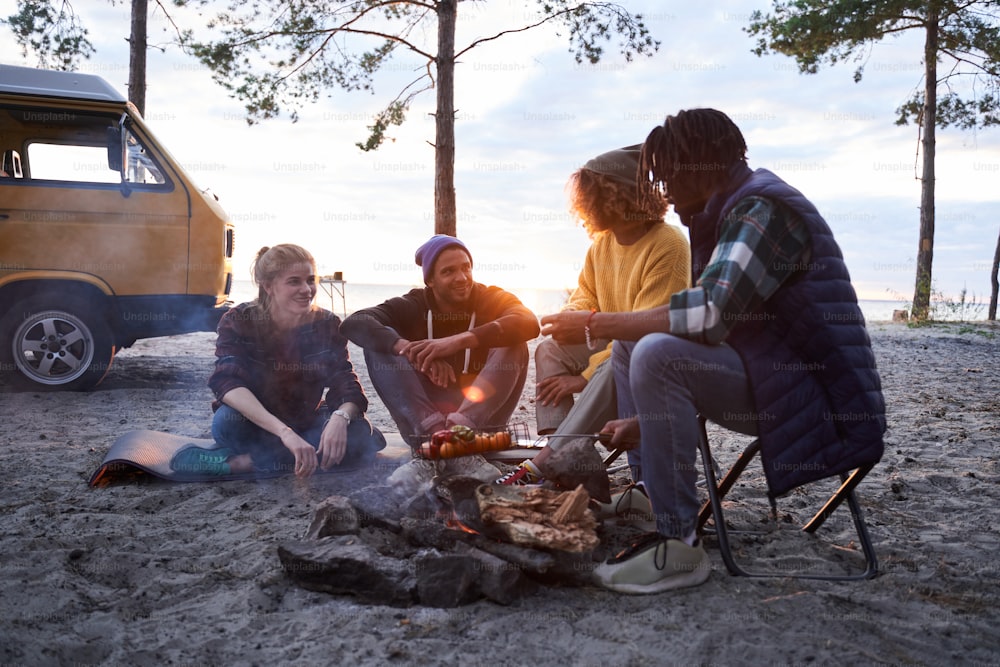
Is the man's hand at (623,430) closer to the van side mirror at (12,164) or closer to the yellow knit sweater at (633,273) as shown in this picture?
the yellow knit sweater at (633,273)

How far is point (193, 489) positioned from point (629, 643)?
2527mm

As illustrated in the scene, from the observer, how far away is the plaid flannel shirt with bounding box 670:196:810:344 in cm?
228

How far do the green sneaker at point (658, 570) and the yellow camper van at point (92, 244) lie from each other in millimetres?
5495

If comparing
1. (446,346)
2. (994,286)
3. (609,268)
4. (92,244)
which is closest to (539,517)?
(446,346)

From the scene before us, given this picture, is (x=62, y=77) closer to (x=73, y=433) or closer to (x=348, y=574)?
(x=73, y=433)

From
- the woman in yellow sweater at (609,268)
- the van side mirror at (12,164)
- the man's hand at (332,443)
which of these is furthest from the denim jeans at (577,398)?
the van side mirror at (12,164)

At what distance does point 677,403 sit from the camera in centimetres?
241

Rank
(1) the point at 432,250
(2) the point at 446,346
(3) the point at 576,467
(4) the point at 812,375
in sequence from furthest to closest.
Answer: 1. (1) the point at 432,250
2. (2) the point at 446,346
3. (3) the point at 576,467
4. (4) the point at 812,375

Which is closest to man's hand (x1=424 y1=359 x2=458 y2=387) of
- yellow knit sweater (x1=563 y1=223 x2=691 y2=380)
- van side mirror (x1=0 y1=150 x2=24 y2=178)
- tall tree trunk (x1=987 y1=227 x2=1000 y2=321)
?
yellow knit sweater (x1=563 y1=223 x2=691 y2=380)

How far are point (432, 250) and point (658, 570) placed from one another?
2.19 m

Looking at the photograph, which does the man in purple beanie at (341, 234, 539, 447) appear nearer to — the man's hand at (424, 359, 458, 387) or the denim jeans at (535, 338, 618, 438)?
the man's hand at (424, 359, 458, 387)

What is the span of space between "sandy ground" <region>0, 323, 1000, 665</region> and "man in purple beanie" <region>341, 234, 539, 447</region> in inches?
20.8

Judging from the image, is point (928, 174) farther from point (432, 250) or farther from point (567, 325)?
point (567, 325)

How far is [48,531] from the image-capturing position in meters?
3.01
